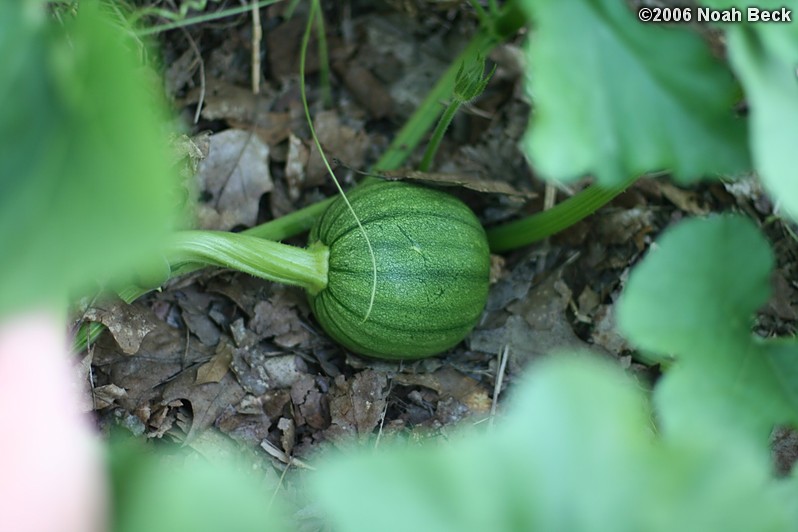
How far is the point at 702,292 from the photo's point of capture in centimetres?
136

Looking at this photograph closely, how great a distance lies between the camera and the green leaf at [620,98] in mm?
1248

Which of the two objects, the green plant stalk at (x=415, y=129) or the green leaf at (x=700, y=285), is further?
the green plant stalk at (x=415, y=129)

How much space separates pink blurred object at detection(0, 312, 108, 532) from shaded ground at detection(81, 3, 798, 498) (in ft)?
2.89

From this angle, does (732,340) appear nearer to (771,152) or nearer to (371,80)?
(771,152)

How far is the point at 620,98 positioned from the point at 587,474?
0.68 metres

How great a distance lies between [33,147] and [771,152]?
116cm

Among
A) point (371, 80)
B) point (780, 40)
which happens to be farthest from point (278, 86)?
point (780, 40)

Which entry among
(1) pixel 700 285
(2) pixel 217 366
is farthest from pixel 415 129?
(1) pixel 700 285

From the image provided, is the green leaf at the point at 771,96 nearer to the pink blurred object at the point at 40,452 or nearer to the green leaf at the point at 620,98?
the green leaf at the point at 620,98

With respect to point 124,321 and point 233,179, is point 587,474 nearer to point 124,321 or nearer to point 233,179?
point 124,321

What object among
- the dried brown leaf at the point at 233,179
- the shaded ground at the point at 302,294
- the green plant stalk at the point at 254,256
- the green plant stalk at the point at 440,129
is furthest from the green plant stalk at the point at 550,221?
the dried brown leaf at the point at 233,179

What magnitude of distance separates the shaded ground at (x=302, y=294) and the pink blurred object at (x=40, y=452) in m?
0.88

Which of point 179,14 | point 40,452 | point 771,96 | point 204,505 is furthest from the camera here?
point 179,14

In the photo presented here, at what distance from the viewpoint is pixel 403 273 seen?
205cm
